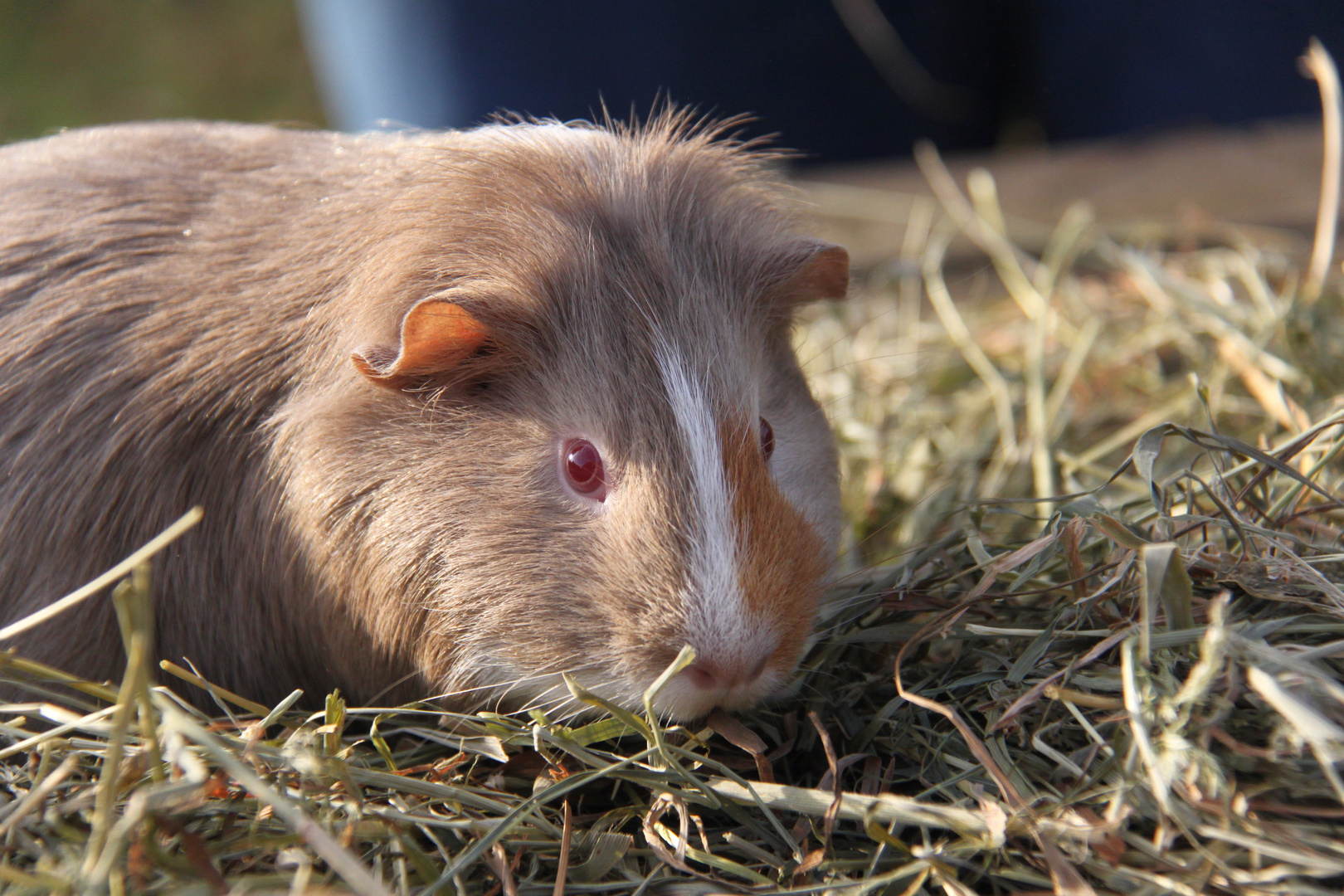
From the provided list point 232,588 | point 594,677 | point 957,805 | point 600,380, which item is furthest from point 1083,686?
point 232,588

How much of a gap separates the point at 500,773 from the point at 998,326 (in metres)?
2.87

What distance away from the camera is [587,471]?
189cm

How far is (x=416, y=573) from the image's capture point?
1965 mm

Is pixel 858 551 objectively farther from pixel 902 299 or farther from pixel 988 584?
pixel 902 299

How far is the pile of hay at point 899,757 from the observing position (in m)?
1.50

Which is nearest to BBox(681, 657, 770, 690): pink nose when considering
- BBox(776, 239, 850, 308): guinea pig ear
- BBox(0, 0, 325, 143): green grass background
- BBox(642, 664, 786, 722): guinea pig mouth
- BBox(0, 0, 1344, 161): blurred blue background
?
Result: BBox(642, 664, 786, 722): guinea pig mouth

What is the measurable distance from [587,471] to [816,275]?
28.6 inches

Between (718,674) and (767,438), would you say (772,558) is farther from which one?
(767,438)

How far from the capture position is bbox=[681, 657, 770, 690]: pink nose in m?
1.72

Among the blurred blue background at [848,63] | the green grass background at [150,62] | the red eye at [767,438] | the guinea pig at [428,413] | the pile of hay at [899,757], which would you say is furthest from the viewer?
the green grass background at [150,62]

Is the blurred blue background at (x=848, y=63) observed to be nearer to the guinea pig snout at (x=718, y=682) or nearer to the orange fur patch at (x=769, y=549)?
the orange fur patch at (x=769, y=549)

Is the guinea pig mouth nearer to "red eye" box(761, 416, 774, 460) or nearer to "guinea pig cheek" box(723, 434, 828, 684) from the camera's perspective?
"guinea pig cheek" box(723, 434, 828, 684)

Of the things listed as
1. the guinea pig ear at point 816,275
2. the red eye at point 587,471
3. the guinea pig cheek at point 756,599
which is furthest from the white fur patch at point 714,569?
the guinea pig ear at point 816,275

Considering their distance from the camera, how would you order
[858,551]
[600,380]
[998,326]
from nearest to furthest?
[600,380] < [858,551] < [998,326]
